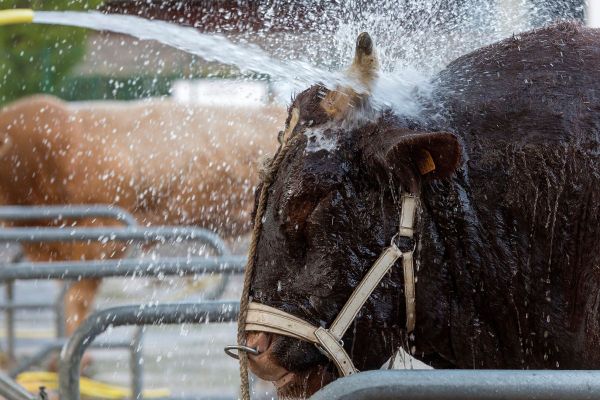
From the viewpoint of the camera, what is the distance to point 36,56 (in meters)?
11.3

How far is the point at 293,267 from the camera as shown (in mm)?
2068

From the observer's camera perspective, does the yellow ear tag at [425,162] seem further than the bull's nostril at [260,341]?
No

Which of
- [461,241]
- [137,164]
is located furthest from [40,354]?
[461,241]

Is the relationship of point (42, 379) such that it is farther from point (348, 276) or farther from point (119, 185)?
point (348, 276)

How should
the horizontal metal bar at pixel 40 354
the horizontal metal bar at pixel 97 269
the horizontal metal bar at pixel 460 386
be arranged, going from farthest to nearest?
the horizontal metal bar at pixel 40 354 → the horizontal metal bar at pixel 97 269 → the horizontal metal bar at pixel 460 386

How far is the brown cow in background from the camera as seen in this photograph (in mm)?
6945

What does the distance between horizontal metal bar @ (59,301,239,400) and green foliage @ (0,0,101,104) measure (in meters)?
8.50

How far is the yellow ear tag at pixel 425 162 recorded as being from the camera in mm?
1954

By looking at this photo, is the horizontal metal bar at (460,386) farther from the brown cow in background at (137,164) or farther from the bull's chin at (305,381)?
the brown cow in background at (137,164)

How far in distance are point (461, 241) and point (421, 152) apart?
9.1 inches

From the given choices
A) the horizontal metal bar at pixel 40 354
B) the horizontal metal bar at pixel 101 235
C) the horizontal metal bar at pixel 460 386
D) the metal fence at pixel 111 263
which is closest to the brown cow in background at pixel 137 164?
the metal fence at pixel 111 263

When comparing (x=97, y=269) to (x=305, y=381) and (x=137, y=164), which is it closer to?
(x=305, y=381)

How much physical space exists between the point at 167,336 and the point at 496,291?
5.57 m

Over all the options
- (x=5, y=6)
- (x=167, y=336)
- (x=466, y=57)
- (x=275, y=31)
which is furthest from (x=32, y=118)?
(x=466, y=57)
